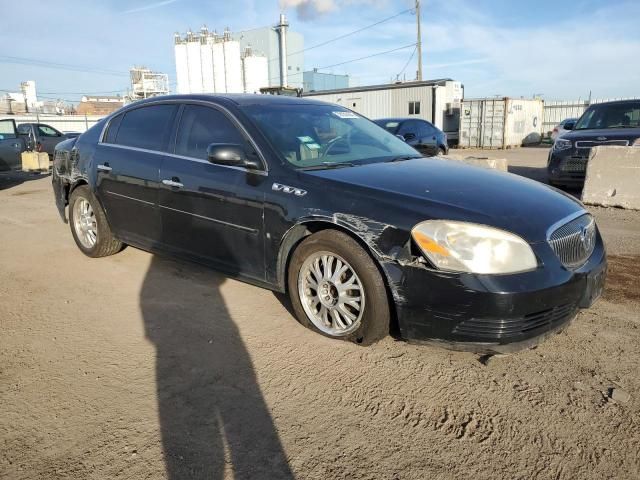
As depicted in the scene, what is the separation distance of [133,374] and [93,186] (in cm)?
271

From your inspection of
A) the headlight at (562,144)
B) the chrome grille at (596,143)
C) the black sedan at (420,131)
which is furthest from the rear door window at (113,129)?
the black sedan at (420,131)

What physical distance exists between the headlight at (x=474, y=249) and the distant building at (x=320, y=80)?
54.8 m

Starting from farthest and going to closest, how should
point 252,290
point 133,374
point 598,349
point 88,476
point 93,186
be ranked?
→ point 93,186, point 252,290, point 598,349, point 133,374, point 88,476

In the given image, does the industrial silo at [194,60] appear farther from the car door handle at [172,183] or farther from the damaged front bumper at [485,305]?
the damaged front bumper at [485,305]

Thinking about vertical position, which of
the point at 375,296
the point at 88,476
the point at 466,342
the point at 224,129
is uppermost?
the point at 224,129

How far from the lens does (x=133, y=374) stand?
286 cm

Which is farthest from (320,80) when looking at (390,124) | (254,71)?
(390,124)

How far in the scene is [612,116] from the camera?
9258mm

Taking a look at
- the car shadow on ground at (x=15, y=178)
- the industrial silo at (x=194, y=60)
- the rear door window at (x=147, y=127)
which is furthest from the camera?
the industrial silo at (x=194, y=60)

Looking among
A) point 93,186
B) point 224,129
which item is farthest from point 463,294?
point 93,186

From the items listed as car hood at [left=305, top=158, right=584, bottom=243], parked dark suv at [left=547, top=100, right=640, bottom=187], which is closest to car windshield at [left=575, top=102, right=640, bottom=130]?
parked dark suv at [left=547, top=100, right=640, bottom=187]

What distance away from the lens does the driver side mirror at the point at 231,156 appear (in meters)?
3.38

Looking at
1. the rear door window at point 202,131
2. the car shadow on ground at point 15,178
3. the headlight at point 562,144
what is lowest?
the car shadow on ground at point 15,178

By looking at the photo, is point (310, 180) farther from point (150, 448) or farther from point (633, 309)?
point (633, 309)
